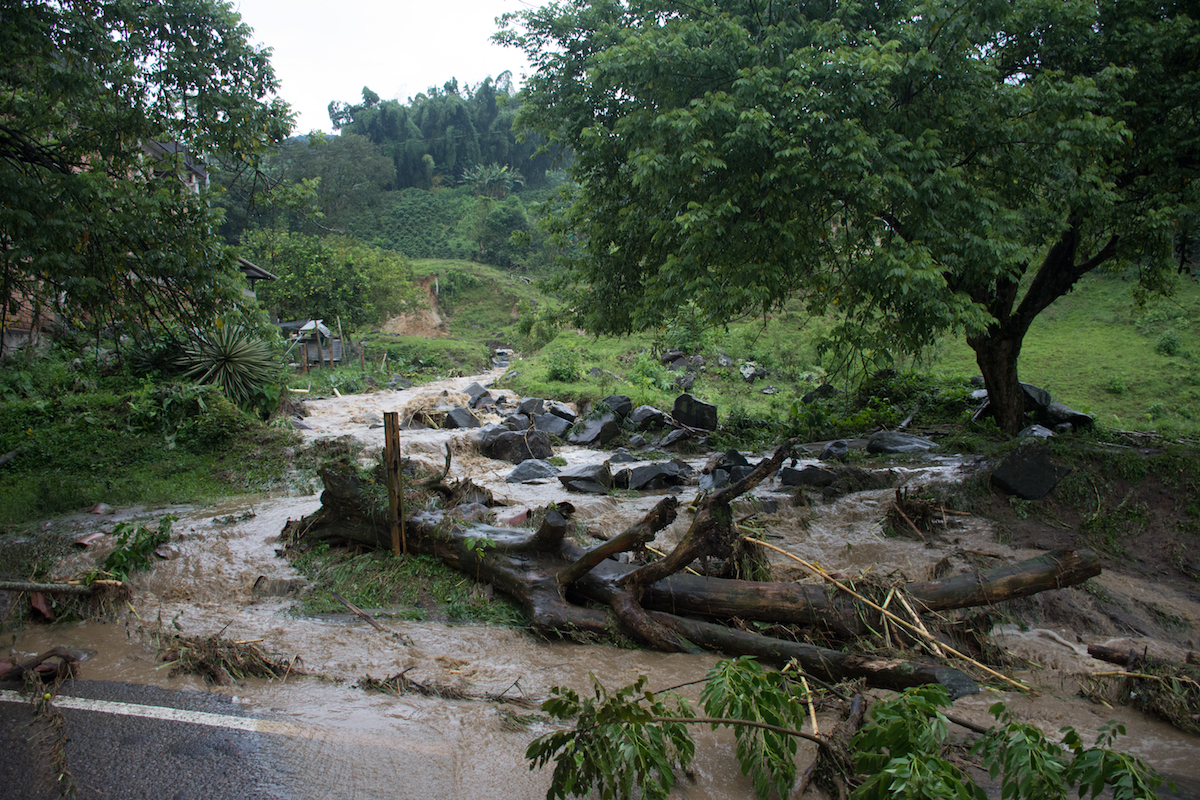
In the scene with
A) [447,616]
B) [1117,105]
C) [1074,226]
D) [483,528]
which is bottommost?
[447,616]

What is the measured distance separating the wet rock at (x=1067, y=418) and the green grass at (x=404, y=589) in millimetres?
9716

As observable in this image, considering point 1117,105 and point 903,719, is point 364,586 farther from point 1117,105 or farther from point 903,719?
point 1117,105

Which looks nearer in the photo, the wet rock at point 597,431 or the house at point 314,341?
the wet rock at point 597,431

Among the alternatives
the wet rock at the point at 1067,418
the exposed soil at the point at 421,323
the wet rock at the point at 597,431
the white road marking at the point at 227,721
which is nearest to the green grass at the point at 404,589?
the white road marking at the point at 227,721

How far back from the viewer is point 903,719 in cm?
254

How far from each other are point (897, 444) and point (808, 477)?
7.58ft

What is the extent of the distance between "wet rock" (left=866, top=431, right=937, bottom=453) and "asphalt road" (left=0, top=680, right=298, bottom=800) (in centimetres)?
874

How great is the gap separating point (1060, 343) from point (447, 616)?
22.6 metres

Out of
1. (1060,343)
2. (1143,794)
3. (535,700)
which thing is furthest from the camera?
(1060,343)

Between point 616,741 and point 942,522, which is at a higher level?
point 616,741

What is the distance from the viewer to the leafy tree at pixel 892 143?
242 inches

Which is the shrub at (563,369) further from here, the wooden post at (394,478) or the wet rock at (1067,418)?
the wooden post at (394,478)

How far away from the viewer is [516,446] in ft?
38.2

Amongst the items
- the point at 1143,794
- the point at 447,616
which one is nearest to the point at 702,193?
the point at 447,616
